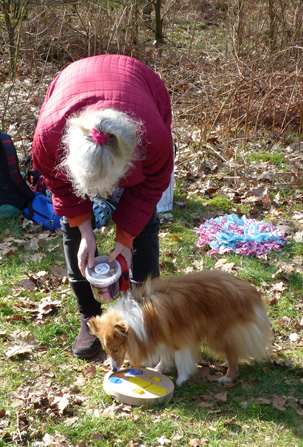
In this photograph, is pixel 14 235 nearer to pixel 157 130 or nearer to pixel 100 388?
pixel 100 388

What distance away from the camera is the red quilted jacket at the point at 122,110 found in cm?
279

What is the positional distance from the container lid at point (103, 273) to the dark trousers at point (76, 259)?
1.01ft

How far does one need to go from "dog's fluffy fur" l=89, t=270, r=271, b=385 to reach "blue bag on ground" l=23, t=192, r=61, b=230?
2.40 metres

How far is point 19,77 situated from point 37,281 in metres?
4.24

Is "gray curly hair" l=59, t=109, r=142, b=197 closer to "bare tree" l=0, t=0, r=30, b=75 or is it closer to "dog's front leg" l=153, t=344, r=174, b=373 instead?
"dog's front leg" l=153, t=344, r=174, b=373

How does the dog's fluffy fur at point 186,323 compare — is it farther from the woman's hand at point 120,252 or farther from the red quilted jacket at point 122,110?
the red quilted jacket at point 122,110

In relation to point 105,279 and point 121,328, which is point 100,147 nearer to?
point 105,279

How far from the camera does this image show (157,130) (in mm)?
2855

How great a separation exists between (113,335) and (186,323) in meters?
0.48

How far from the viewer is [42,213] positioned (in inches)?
221

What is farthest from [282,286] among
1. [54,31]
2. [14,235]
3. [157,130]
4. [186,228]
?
[54,31]

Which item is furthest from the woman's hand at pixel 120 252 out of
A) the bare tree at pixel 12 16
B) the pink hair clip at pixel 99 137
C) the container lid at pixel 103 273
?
the bare tree at pixel 12 16

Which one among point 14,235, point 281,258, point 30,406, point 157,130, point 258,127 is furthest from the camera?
point 258,127

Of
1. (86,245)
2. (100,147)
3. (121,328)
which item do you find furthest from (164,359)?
(100,147)
